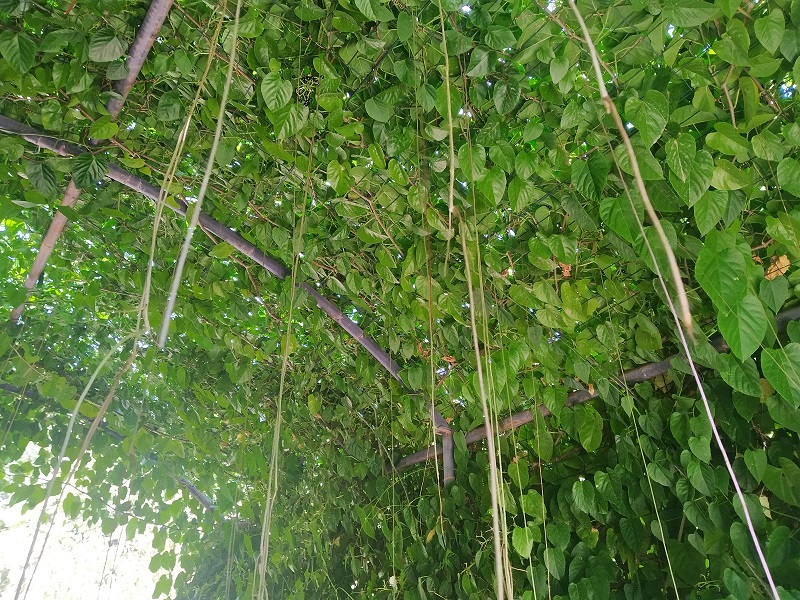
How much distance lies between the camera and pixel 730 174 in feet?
2.77

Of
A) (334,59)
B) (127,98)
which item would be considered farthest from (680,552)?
(127,98)

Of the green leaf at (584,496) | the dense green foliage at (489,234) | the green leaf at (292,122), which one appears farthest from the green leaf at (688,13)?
the green leaf at (584,496)

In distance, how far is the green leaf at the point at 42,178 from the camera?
113cm

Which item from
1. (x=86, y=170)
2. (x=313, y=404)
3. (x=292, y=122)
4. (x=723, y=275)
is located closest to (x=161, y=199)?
(x=292, y=122)

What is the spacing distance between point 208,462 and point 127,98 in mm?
1601

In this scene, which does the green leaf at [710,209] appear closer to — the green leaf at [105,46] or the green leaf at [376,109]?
the green leaf at [376,109]

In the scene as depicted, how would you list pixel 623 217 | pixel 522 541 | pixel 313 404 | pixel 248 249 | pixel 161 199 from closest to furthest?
pixel 161 199, pixel 623 217, pixel 522 541, pixel 248 249, pixel 313 404

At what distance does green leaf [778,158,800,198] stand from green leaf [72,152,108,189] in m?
1.22

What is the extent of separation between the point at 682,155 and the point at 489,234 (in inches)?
16.2

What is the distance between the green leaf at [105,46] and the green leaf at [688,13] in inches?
34.2

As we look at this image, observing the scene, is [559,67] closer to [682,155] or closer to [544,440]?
[682,155]

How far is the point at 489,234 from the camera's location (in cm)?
114

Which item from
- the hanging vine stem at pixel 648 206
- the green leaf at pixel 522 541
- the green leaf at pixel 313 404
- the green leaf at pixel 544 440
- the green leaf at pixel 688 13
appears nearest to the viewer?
the hanging vine stem at pixel 648 206

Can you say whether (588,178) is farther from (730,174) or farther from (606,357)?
(606,357)
